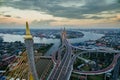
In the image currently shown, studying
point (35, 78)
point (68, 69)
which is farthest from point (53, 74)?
point (35, 78)

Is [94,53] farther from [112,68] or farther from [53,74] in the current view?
[53,74]

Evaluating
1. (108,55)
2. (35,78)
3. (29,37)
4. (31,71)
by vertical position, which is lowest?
(108,55)

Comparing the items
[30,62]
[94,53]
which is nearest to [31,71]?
[30,62]

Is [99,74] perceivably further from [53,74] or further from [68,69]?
[53,74]

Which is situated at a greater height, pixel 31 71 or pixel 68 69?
pixel 31 71

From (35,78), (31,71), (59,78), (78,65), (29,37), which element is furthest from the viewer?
(78,65)

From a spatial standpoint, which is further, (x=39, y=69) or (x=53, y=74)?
(x=39, y=69)

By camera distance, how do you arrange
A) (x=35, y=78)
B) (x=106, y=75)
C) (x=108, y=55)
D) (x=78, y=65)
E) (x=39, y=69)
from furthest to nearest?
(x=108, y=55) < (x=78, y=65) < (x=39, y=69) < (x=106, y=75) < (x=35, y=78)

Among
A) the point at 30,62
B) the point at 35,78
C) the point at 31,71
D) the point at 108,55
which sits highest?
the point at 30,62

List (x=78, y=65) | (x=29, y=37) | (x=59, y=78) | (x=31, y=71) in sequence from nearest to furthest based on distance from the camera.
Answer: (x=29, y=37) → (x=31, y=71) → (x=59, y=78) → (x=78, y=65)
